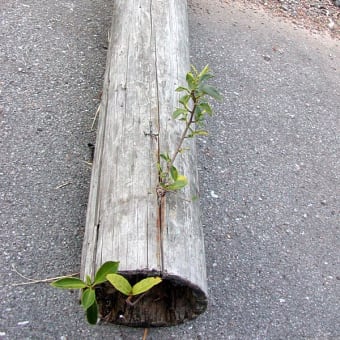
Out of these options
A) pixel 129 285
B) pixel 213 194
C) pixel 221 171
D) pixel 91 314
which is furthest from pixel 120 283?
pixel 221 171

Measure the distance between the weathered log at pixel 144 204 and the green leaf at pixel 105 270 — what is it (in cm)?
5

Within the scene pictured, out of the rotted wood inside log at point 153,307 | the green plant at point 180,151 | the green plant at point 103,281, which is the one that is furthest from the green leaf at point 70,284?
the green plant at point 180,151

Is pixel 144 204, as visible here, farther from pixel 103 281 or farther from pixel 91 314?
pixel 91 314

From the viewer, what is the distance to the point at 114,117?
2400mm

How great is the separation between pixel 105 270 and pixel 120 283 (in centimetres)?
7

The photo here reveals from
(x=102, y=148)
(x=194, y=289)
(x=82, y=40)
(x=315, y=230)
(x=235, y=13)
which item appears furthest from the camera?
(x=235, y=13)

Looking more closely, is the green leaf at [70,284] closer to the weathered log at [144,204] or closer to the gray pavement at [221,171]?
the weathered log at [144,204]

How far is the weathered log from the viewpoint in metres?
1.89

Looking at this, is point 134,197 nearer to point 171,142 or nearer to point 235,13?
point 171,142

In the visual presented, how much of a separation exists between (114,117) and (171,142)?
31 cm

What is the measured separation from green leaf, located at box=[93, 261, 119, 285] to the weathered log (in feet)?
0.17

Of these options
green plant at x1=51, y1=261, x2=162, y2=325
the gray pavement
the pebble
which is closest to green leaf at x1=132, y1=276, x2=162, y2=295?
green plant at x1=51, y1=261, x2=162, y2=325

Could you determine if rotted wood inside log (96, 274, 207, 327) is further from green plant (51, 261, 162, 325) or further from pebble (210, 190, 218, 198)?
pebble (210, 190, 218, 198)

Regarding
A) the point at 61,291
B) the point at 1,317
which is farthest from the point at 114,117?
the point at 1,317
